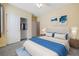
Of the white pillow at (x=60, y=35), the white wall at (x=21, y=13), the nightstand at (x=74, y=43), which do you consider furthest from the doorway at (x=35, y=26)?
the nightstand at (x=74, y=43)

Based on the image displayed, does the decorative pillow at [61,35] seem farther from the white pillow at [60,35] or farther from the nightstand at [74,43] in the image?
the nightstand at [74,43]

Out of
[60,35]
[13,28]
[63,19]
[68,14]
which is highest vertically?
[68,14]

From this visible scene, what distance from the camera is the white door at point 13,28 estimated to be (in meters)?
2.49

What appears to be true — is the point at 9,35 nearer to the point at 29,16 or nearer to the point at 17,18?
the point at 17,18

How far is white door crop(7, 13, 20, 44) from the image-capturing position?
8.16 feet

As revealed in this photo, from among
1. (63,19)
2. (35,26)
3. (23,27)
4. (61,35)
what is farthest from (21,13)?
(61,35)

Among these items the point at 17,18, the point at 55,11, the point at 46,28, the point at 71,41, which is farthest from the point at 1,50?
the point at 71,41

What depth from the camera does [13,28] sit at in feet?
8.49

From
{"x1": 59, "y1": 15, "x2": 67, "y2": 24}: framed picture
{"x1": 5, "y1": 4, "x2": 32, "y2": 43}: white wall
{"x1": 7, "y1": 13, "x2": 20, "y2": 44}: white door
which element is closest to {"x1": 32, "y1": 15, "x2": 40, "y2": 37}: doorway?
{"x1": 5, "y1": 4, "x2": 32, "y2": 43}: white wall

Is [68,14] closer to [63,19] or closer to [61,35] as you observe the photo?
[63,19]

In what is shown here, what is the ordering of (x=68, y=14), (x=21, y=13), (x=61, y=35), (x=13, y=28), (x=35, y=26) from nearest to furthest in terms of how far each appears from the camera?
(x=13, y=28) < (x=21, y=13) < (x=68, y=14) < (x=35, y=26) < (x=61, y=35)

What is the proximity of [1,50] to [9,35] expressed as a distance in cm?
60

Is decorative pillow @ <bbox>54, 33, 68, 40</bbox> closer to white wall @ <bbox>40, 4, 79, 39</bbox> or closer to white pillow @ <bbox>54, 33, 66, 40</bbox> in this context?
white pillow @ <bbox>54, 33, 66, 40</bbox>

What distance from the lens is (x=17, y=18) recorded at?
276 centimetres
